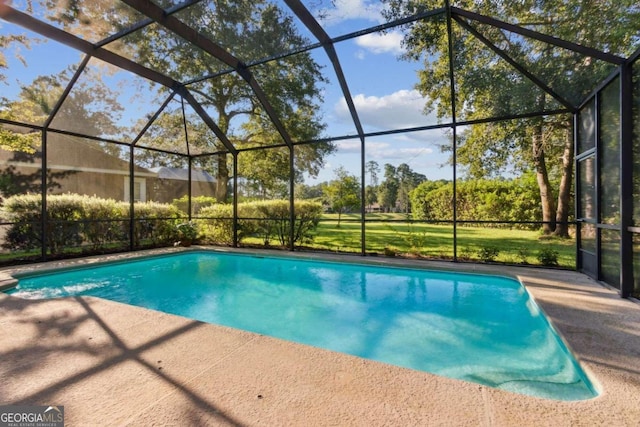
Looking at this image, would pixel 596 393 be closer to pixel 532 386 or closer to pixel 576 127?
pixel 532 386

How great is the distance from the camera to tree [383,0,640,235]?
4353 mm

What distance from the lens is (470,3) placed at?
485cm

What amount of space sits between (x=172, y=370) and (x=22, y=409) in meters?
0.76

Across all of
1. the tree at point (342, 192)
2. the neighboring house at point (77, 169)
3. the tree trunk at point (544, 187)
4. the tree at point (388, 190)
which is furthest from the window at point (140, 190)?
the tree trunk at point (544, 187)

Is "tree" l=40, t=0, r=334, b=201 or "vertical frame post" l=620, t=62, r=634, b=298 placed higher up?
"tree" l=40, t=0, r=334, b=201

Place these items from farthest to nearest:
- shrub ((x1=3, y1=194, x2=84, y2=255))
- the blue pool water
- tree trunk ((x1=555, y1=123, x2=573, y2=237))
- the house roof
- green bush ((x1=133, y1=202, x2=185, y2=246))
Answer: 1. the house roof
2. green bush ((x1=133, y1=202, x2=185, y2=246))
3. tree trunk ((x1=555, y1=123, x2=573, y2=237))
4. shrub ((x1=3, y1=194, x2=84, y2=255))
5. the blue pool water

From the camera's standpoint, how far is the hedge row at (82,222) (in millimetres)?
6863

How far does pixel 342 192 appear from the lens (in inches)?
456

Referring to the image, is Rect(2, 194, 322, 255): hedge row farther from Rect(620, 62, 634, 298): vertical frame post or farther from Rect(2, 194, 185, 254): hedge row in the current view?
Rect(620, 62, 634, 298): vertical frame post

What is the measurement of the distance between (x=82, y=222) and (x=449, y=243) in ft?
32.0

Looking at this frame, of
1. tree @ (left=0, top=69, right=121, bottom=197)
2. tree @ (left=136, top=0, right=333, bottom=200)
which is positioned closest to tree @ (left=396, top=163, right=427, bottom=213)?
tree @ (left=136, top=0, right=333, bottom=200)

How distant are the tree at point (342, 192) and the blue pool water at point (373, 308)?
4550mm

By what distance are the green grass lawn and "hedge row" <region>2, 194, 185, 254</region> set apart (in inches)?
183

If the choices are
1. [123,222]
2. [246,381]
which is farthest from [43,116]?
[246,381]
